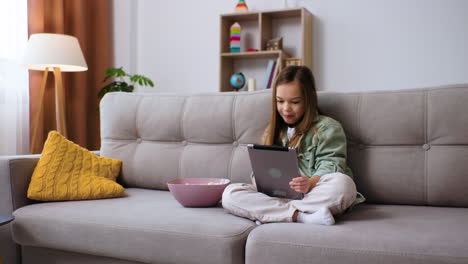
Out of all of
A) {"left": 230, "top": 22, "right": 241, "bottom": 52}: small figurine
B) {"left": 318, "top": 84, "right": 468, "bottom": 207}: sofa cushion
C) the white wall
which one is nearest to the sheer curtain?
the white wall

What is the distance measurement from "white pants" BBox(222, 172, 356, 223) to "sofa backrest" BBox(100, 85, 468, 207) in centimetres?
27

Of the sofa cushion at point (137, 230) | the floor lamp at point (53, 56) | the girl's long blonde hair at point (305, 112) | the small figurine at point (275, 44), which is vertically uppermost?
the small figurine at point (275, 44)

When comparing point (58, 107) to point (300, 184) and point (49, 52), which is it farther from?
point (300, 184)

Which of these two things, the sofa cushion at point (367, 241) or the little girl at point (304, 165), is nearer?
the sofa cushion at point (367, 241)

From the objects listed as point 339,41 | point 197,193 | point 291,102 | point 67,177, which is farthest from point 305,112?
point 339,41

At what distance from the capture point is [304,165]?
62.2 inches

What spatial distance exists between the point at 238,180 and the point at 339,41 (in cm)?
214

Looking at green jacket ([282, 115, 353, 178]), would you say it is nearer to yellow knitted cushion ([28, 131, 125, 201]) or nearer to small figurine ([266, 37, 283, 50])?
yellow knitted cushion ([28, 131, 125, 201])

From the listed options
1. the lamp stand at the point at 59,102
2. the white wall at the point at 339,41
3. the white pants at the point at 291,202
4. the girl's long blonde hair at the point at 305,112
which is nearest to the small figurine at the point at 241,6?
the white wall at the point at 339,41

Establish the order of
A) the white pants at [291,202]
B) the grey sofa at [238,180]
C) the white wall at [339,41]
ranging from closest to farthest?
A: the grey sofa at [238,180] → the white pants at [291,202] → the white wall at [339,41]

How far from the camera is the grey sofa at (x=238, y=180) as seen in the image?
3.78ft

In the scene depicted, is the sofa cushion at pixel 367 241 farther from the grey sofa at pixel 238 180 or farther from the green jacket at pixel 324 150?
the green jacket at pixel 324 150

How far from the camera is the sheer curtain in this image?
2924 mm

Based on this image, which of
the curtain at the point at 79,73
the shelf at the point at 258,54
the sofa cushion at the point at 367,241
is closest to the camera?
the sofa cushion at the point at 367,241
